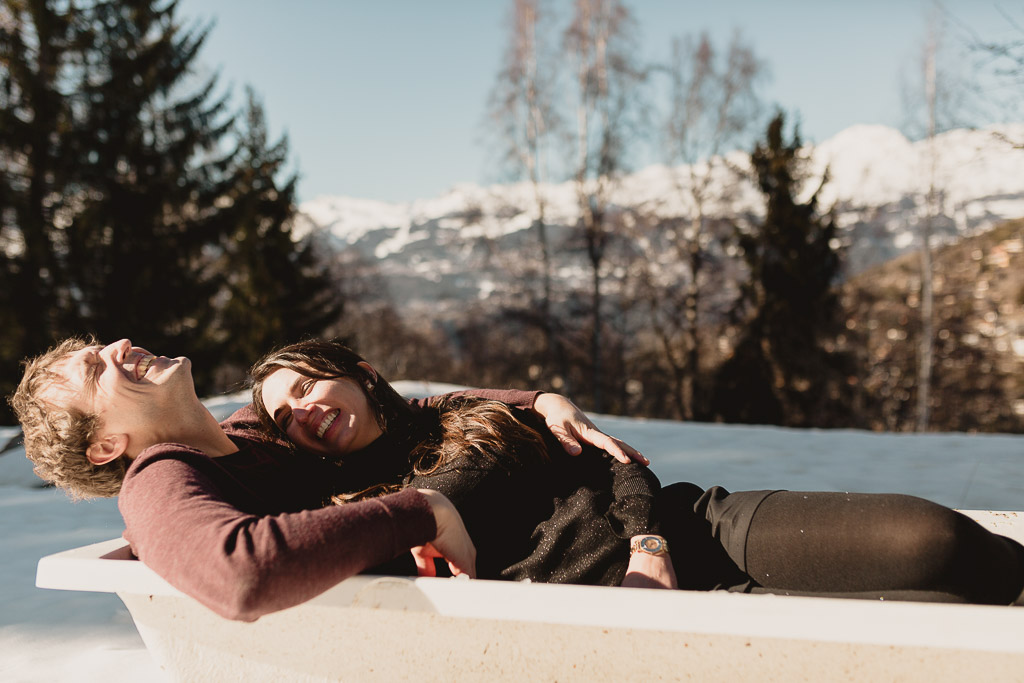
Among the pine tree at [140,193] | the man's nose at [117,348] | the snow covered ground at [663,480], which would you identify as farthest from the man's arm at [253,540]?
the pine tree at [140,193]

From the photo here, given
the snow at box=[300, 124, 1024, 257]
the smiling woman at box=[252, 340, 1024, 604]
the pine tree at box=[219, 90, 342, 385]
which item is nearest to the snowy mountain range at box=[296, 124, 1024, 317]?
the snow at box=[300, 124, 1024, 257]

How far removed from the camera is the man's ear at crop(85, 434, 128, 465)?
121cm

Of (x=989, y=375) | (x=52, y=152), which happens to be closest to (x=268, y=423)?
(x=52, y=152)

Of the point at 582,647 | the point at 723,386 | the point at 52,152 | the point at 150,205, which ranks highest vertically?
the point at 52,152

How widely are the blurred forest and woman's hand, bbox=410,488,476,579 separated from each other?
1100 centimetres

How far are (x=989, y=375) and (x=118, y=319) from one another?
52.4ft

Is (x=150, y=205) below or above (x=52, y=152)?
below

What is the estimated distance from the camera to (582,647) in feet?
3.21

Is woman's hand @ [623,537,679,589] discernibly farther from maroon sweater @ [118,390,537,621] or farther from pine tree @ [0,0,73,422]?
pine tree @ [0,0,73,422]

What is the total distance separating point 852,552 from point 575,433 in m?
0.60

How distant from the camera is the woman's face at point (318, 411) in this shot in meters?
1.38

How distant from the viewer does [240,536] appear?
87 cm

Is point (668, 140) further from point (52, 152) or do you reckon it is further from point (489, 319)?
point (52, 152)

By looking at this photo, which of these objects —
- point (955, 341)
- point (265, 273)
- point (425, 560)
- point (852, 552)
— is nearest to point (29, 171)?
point (265, 273)
